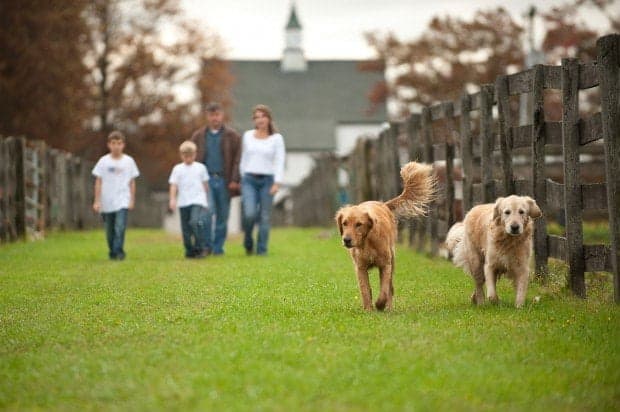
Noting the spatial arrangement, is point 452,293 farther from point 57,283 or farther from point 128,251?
point 128,251

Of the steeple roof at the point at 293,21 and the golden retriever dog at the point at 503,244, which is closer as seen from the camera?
the golden retriever dog at the point at 503,244

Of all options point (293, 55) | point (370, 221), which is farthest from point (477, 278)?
point (293, 55)

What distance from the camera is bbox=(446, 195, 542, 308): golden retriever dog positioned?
8383mm

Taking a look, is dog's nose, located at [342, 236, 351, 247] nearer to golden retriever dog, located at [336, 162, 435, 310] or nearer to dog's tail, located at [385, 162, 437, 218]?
golden retriever dog, located at [336, 162, 435, 310]

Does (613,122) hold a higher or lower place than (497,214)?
higher

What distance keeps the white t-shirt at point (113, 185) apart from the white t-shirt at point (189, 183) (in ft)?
2.20

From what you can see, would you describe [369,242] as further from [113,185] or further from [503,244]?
[113,185]

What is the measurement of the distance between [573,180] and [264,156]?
7122 mm

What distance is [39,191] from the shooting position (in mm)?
22641

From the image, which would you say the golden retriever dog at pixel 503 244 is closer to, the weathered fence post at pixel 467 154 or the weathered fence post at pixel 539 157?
the weathered fence post at pixel 539 157

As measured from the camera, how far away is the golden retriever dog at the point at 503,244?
27.5 feet

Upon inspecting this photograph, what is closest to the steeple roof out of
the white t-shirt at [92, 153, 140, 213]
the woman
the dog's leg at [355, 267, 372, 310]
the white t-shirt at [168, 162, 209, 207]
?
the woman

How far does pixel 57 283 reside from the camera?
11.1 m

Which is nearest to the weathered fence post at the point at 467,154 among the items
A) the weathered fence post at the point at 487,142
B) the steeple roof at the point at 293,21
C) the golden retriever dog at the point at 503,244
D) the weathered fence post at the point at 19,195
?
the weathered fence post at the point at 487,142
